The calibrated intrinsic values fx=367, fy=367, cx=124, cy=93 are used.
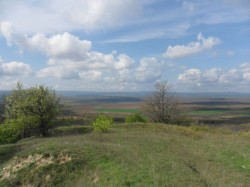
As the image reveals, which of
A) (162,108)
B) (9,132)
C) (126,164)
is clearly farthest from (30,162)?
(162,108)

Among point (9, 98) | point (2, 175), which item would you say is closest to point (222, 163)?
point (2, 175)

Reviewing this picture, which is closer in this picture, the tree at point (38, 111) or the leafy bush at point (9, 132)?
the leafy bush at point (9, 132)

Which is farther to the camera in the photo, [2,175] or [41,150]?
[41,150]

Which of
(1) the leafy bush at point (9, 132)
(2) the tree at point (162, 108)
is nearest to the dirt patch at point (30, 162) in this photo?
(1) the leafy bush at point (9, 132)

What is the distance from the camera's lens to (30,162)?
113ft

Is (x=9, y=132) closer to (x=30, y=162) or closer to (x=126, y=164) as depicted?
(x=30, y=162)

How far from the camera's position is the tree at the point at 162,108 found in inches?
3831

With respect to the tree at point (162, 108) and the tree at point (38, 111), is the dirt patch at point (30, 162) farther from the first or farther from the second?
the tree at point (162, 108)

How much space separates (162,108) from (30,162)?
216 feet

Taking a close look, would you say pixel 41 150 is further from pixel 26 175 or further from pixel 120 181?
pixel 120 181

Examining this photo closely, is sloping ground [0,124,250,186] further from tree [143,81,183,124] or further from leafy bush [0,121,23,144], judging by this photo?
tree [143,81,183,124]

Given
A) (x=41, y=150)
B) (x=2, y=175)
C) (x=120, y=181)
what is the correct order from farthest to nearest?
(x=41, y=150) → (x=2, y=175) → (x=120, y=181)

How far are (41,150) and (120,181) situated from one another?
12289 mm

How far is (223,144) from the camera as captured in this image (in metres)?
45.4
